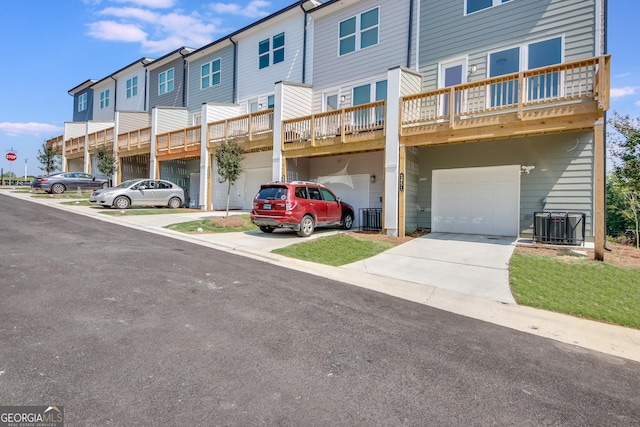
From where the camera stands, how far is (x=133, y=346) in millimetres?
3625

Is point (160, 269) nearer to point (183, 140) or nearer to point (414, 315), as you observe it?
point (414, 315)

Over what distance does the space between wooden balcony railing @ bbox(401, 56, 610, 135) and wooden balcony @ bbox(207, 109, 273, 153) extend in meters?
6.95

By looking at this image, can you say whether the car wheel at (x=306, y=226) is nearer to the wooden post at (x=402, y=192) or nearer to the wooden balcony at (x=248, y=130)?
the wooden post at (x=402, y=192)

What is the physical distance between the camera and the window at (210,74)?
22203 millimetres

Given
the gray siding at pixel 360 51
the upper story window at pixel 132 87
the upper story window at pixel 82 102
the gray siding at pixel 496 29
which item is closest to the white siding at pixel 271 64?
the gray siding at pixel 360 51

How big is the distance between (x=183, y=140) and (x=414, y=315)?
1919 cm

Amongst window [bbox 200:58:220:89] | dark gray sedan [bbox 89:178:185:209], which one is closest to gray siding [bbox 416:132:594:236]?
dark gray sedan [bbox 89:178:185:209]

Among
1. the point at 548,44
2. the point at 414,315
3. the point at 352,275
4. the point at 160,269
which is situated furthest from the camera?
the point at 548,44

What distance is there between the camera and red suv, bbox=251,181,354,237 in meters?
11.4

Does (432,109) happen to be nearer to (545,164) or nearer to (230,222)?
(545,164)

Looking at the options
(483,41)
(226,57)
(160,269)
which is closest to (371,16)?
(483,41)

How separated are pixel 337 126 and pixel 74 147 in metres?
28.4

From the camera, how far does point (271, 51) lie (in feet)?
62.9

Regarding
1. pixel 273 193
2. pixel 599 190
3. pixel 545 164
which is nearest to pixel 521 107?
pixel 599 190
